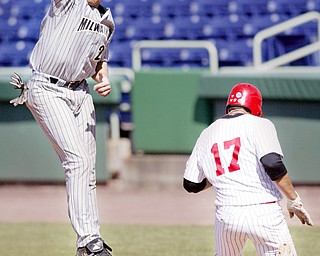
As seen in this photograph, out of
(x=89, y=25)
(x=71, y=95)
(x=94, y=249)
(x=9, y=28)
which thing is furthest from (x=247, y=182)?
(x=9, y=28)

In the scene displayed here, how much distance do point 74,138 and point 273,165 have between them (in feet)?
5.19

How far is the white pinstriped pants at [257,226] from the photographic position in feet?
15.2

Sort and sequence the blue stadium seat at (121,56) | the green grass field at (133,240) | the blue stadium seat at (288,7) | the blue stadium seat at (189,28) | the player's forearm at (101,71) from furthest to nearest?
Answer: the blue stadium seat at (189,28)
the blue stadium seat at (121,56)
the blue stadium seat at (288,7)
the green grass field at (133,240)
the player's forearm at (101,71)

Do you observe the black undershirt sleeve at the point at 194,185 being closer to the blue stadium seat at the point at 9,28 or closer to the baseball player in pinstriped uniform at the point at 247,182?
the baseball player in pinstriped uniform at the point at 247,182

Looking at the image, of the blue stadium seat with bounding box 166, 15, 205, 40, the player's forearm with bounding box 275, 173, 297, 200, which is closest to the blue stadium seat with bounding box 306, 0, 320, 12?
the blue stadium seat with bounding box 166, 15, 205, 40

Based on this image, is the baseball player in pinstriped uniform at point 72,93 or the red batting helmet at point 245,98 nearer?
the red batting helmet at point 245,98

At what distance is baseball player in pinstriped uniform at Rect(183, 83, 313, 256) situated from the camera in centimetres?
464

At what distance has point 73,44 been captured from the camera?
5.75m

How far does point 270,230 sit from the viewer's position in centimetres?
465

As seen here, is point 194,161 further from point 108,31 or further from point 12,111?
point 12,111

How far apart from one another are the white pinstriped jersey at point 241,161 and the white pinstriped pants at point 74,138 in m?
1.14

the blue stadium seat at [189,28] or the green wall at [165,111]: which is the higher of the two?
the blue stadium seat at [189,28]

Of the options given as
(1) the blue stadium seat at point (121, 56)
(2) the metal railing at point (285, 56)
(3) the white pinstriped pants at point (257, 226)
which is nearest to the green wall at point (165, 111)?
(2) the metal railing at point (285, 56)

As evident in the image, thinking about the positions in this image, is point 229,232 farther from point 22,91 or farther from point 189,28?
point 189,28
